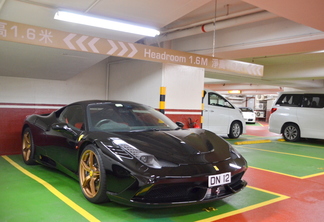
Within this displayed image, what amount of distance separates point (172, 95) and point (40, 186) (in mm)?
4269

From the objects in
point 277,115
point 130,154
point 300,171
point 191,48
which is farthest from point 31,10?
point 277,115

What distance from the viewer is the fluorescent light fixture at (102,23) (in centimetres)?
461

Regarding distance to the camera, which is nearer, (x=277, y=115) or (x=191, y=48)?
(x=191, y=48)

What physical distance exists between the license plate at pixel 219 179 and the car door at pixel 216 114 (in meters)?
6.45

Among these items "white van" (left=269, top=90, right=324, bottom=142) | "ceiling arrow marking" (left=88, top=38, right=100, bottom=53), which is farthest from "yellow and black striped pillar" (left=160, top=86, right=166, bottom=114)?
"white van" (left=269, top=90, right=324, bottom=142)

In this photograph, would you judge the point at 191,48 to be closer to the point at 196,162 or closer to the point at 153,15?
the point at 153,15

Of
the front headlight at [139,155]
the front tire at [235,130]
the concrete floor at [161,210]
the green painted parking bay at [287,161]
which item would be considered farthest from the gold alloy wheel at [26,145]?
the front tire at [235,130]

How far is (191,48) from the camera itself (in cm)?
786

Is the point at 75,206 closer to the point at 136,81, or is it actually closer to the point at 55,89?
the point at 55,89

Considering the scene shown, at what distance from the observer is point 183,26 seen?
262 inches

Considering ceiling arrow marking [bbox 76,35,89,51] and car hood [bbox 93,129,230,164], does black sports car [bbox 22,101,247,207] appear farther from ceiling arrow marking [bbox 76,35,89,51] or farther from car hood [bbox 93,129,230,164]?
ceiling arrow marking [bbox 76,35,89,51]

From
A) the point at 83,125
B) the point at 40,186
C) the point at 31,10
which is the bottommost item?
the point at 40,186

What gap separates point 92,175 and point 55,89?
14.6 ft

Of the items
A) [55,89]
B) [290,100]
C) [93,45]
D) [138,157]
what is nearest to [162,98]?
[55,89]
